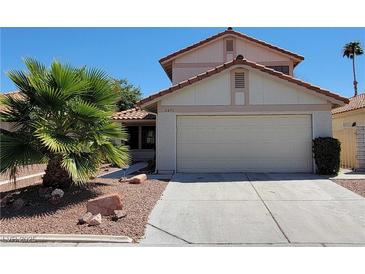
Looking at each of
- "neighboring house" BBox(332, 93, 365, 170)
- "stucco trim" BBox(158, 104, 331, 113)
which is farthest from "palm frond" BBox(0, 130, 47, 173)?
"neighboring house" BBox(332, 93, 365, 170)

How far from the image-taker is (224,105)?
12977 mm

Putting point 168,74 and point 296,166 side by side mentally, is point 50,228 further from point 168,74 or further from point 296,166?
point 168,74

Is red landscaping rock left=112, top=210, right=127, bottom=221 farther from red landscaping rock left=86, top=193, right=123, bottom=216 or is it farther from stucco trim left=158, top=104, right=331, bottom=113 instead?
stucco trim left=158, top=104, right=331, bottom=113

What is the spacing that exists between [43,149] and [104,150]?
4.91ft

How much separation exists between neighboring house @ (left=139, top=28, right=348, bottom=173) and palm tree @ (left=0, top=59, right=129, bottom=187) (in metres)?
4.29

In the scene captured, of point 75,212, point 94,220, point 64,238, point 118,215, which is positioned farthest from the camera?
point 75,212

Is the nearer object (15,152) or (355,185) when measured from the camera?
(15,152)

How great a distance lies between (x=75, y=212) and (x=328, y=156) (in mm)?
8975

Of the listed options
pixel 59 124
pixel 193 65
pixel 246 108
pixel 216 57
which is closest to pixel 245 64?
pixel 246 108

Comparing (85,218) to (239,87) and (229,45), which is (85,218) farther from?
(229,45)

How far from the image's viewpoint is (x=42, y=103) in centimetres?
817

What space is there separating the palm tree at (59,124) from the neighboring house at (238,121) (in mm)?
4290

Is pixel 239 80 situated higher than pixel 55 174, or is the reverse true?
pixel 239 80

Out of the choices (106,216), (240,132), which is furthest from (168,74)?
(106,216)
